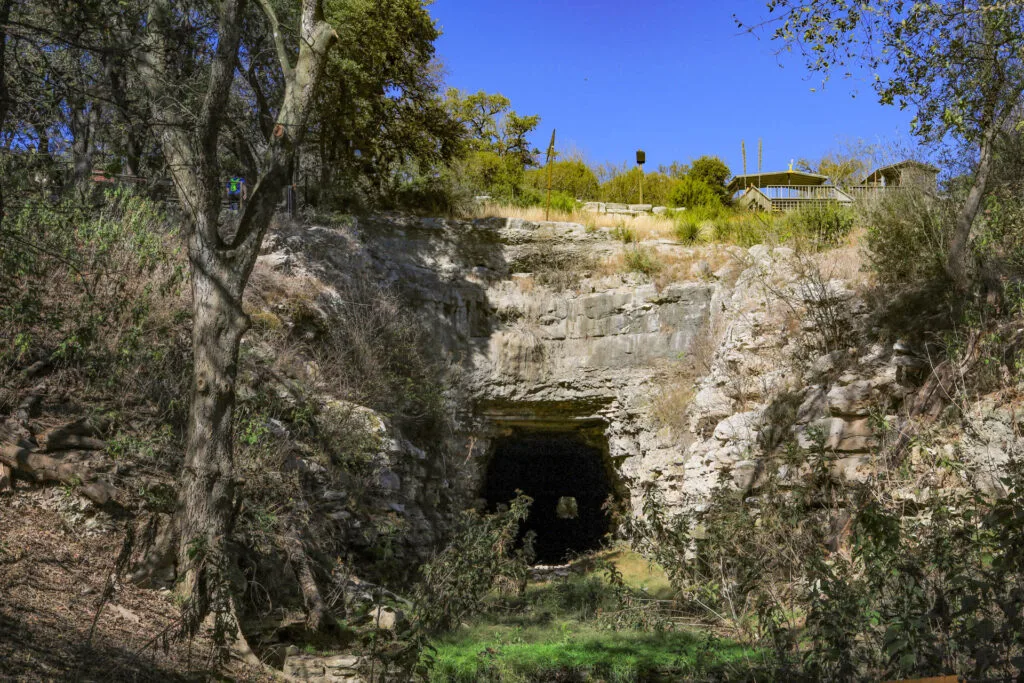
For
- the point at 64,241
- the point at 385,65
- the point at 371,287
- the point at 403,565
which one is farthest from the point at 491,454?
the point at 64,241

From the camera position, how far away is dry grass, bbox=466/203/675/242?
1778 cm

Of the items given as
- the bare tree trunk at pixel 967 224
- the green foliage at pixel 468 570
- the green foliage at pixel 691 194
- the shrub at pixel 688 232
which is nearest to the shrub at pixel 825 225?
the shrub at pixel 688 232

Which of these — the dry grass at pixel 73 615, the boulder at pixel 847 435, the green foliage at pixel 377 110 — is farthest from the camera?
the green foliage at pixel 377 110

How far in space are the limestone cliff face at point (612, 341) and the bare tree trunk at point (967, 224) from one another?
51.8 inches

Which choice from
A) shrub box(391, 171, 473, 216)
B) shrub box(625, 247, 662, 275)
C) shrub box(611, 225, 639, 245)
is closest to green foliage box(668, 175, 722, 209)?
shrub box(611, 225, 639, 245)

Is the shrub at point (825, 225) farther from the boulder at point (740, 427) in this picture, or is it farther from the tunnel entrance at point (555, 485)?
the tunnel entrance at point (555, 485)

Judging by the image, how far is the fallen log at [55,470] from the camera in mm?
6727

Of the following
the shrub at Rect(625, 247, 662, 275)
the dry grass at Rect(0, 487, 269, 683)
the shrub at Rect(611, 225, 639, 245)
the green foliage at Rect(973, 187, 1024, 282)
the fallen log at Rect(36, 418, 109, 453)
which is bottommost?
the dry grass at Rect(0, 487, 269, 683)

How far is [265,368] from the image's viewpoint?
1048cm

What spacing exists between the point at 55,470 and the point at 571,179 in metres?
26.0

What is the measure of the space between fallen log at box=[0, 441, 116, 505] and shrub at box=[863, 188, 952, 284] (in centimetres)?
1080

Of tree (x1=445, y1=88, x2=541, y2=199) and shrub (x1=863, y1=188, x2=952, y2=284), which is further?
tree (x1=445, y1=88, x2=541, y2=199)

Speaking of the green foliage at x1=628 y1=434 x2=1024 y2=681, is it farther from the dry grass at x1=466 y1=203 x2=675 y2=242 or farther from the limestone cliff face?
the dry grass at x1=466 y1=203 x2=675 y2=242

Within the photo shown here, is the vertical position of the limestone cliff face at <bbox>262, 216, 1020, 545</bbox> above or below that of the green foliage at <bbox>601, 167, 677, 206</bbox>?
below
